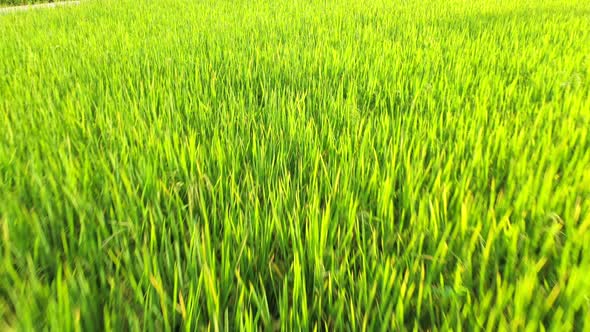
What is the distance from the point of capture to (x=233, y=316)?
0.56 meters

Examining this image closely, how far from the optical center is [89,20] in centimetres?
383

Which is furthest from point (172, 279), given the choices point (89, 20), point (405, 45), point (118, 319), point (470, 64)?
point (89, 20)

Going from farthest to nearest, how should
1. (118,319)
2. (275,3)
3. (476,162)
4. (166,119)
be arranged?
1. (275,3)
2. (166,119)
3. (476,162)
4. (118,319)

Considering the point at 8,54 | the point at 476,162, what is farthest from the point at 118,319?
the point at 8,54

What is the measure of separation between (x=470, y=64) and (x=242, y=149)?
150 cm

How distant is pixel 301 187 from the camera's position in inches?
36.3

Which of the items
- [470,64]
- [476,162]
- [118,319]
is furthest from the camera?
[470,64]

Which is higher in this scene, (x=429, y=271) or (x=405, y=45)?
(x=405, y=45)

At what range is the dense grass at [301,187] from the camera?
549 millimetres

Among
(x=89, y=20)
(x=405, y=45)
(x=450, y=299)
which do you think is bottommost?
(x=450, y=299)

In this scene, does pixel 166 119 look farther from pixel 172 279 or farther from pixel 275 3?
pixel 275 3

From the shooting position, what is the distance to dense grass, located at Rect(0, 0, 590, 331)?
55 centimetres

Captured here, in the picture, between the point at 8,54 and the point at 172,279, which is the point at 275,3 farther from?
the point at 172,279

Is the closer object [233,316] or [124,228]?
[233,316]
